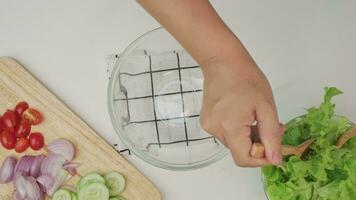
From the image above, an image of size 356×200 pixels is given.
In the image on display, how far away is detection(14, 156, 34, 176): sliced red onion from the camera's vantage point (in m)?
1.04

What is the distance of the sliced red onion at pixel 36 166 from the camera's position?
1046 millimetres

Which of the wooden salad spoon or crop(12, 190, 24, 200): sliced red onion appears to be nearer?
the wooden salad spoon

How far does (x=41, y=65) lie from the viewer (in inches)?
43.2

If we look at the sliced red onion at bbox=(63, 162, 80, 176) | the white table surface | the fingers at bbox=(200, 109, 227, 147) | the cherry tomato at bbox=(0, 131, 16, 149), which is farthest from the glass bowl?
the fingers at bbox=(200, 109, 227, 147)

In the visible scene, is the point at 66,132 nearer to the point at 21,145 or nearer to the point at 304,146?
the point at 21,145

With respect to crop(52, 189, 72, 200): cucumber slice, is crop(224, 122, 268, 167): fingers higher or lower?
higher

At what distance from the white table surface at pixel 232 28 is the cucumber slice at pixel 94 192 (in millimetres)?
100

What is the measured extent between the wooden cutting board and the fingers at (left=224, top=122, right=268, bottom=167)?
0.44 m

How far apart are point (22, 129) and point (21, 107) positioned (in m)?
0.05

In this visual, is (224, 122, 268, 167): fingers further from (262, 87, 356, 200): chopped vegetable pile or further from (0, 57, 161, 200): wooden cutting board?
(0, 57, 161, 200): wooden cutting board

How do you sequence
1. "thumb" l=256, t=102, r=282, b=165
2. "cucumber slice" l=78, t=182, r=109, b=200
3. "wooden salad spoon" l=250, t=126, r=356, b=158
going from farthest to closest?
"cucumber slice" l=78, t=182, r=109, b=200, "wooden salad spoon" l=250, t=126, r=356, b=158, "thumb" l=256, t=102, r=282, b=165

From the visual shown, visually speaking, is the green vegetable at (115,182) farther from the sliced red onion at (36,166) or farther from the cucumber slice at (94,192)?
the sliced red onion at (36,166)

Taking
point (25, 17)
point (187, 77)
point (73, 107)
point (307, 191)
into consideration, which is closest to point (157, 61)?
point (187, 77)

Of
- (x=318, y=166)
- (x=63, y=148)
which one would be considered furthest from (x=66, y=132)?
(x=318, y=166)
